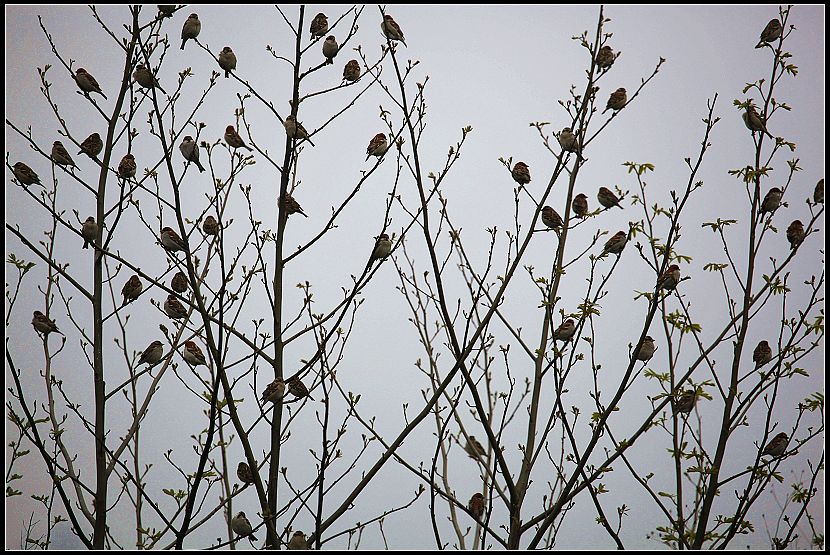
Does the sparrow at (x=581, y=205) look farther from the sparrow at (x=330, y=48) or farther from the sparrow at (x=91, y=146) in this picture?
the sparrow at (x=91, y=146)

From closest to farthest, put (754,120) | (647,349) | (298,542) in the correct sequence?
(298,542)
(647,349)
(754,120)

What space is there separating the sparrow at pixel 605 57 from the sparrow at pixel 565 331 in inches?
19.1

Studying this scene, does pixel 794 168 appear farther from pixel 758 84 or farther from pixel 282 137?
pixel 282 137

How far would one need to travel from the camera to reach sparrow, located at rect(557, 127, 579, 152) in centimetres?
109

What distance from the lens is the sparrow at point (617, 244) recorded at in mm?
1104

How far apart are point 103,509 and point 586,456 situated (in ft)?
2.51

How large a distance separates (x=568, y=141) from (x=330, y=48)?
44 cm

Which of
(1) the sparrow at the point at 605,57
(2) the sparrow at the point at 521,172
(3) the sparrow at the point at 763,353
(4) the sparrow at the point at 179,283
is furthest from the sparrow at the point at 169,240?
(3) the sparrow at the point at 763,353

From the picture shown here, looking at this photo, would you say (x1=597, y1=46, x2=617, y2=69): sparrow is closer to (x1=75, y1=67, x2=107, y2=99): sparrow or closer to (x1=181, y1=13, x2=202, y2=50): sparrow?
(x1=181, y1=13, x2=202, y2=50): sparrow

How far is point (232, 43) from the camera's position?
1892 mm

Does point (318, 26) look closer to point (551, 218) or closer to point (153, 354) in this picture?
point (551, 218)

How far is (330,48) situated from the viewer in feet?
3.70

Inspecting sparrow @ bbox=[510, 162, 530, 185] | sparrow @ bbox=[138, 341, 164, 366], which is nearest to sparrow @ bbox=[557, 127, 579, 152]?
sparrow @ bbox=[510, 162, 530, 185]

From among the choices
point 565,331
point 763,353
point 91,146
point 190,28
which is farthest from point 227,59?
point 763,353
